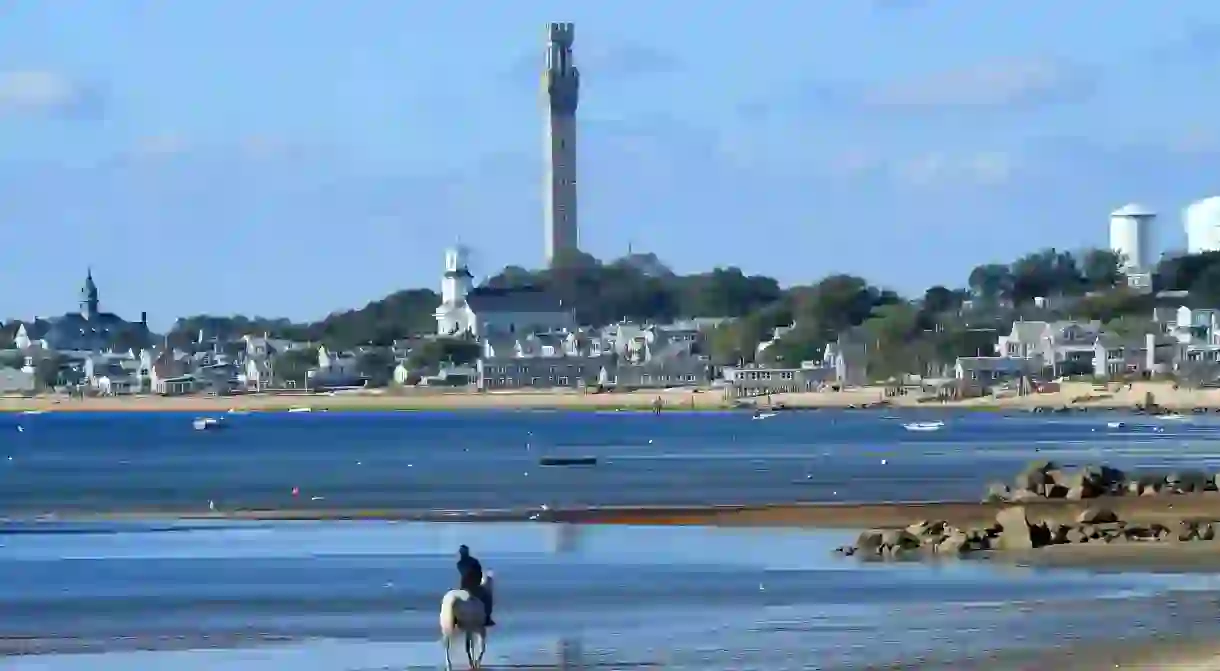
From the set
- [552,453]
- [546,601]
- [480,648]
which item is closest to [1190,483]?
[546,601]

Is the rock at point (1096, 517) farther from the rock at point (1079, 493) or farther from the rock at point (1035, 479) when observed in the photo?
the rock at point (1035, 479)

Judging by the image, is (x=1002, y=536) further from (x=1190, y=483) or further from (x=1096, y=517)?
(x=1190, y=483)

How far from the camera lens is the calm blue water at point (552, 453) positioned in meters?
Result: 56.2

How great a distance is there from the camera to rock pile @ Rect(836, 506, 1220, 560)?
35938 millimetres

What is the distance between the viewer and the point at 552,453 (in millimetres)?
87812

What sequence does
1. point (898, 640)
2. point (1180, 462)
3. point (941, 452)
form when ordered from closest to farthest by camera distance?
point (898, 640) < point (1180, 462) < point (941, 452)

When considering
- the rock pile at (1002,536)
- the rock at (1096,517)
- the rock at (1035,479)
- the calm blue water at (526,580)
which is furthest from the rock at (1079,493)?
the rock pile at (1002,536)

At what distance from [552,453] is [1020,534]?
52273 millimetres

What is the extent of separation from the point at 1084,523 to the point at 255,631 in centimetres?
1511

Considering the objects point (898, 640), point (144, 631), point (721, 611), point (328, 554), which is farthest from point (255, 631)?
point (328, 554)

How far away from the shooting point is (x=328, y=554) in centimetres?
3853

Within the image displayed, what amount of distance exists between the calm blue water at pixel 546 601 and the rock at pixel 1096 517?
382cm

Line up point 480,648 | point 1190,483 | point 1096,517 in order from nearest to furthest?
point 480,648, point 1096,517, point 1190,483

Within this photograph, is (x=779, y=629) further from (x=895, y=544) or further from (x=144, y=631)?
(x=895, y=544)
